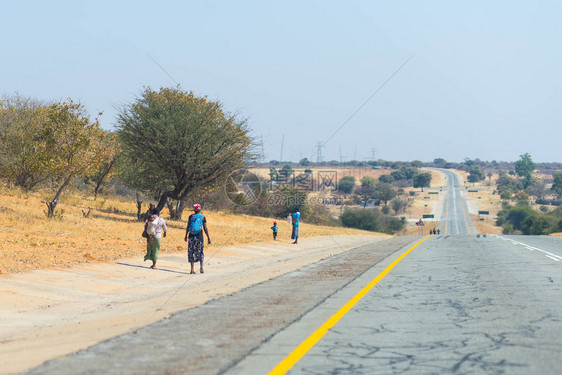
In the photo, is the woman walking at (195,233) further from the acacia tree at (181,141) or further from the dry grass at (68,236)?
the acacia tree at (181,141)

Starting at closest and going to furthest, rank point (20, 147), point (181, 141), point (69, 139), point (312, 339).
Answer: point (312, 339)
point (69, 139)
point (181, 141)
point (20, 147)

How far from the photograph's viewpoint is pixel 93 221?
98.3ft

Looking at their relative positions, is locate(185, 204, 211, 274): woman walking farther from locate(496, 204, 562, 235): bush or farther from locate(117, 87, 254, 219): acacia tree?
locate(496, 204, 562, 235): bush

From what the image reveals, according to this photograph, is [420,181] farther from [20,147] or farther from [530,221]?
[20,147]

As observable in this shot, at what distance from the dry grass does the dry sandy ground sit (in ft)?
2.68

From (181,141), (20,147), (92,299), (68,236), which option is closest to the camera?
(92,299)

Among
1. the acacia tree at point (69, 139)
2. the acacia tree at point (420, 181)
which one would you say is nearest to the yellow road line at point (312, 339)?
the acacia tree at point (69, 139)

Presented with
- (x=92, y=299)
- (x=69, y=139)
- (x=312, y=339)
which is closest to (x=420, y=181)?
(x=69, y=139)

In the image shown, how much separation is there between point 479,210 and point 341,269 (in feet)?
414

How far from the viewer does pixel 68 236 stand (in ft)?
73.6

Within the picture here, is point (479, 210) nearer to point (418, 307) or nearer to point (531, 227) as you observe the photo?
point (531, 227)

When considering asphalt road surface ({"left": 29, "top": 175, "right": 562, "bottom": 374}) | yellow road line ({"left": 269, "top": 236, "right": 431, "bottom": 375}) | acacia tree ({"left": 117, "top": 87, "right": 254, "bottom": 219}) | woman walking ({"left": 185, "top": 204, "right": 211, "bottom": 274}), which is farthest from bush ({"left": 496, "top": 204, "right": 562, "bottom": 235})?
yellow road line ({"left": 269, "top": 236, "right": 431, "bottom": 375})

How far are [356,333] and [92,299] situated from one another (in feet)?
22.4

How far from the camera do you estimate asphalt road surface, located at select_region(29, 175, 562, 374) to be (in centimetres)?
630
